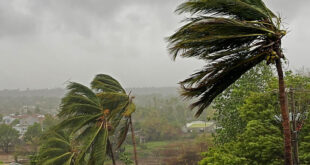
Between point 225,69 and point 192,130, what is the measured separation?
148 ft

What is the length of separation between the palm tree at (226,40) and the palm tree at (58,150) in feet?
15.8

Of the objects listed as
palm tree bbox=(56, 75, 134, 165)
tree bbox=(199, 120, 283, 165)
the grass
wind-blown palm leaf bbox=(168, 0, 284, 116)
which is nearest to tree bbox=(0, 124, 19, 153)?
the grass

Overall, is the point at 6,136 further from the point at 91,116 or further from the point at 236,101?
the point at 236,101

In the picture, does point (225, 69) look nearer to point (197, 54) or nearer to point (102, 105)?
point (197, 54)

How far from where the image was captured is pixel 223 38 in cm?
226

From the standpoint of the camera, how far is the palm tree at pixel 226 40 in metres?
2.24

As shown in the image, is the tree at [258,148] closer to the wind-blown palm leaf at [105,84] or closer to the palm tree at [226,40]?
the wind-blown palm leaf at [105,84]

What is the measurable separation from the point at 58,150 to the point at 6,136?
1222 inches

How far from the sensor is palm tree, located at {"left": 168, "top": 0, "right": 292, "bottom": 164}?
2.24 m

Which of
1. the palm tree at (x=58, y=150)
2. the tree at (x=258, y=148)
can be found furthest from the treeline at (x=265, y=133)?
the palm tree at (x=58, y=150)

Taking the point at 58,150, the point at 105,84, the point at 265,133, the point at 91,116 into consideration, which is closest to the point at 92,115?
the point at 91,116

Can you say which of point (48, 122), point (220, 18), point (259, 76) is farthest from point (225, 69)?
point (48, 122)

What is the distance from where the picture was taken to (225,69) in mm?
2453

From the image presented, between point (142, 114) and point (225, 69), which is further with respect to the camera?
point (142, 114)
